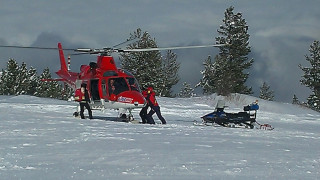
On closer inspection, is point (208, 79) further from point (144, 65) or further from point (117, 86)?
point (117, 86)

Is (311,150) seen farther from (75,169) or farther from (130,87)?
(130,87)

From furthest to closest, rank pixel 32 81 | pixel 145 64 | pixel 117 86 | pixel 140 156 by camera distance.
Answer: pixel 32 81 → pixel 145 64 → pixel 117 86 → pixel 140 156

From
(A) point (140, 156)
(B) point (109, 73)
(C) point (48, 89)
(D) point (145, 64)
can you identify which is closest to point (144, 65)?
(D) point (145, 64)

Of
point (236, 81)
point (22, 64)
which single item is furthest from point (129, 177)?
point (22, 64)

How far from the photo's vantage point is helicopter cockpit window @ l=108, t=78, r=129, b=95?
2016 cm

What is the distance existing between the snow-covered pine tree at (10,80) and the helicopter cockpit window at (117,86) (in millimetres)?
50144

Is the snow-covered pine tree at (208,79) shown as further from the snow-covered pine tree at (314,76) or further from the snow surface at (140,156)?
the snow surface at (140,156)

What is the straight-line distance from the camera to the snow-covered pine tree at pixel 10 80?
6706 centimetres

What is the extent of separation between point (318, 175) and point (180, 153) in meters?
2.71

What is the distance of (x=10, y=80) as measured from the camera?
67.1m

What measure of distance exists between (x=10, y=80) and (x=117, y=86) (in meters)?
50.5

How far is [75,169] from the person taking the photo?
761 cm

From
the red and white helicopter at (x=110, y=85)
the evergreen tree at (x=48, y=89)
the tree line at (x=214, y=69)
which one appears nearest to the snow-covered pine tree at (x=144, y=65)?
the tree line at (x=214, y=69)

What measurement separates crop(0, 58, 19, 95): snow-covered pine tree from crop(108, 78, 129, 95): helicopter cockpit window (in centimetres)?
5014
